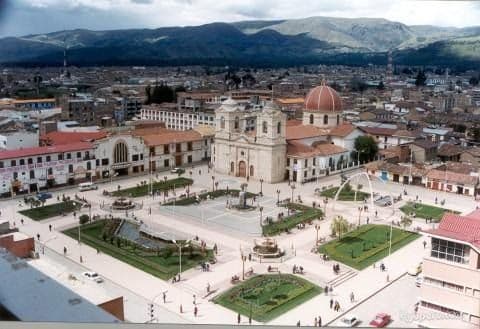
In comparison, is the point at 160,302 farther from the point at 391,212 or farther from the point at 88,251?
the point at 391,212

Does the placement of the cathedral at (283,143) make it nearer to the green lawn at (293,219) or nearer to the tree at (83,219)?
the green lawn at (293,219)

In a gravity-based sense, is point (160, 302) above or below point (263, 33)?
below

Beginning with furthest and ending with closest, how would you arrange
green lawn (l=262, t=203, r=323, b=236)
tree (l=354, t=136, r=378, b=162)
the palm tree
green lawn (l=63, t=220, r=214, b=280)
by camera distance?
tree (l=354, t=136, r=378, b=162) → the palm tree → green lawn (l=262, t=203, r=323, b=236) → green lawn (l=63, t=220, r=214, b=280)

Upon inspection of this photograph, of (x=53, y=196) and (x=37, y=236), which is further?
(x=53, y=196)

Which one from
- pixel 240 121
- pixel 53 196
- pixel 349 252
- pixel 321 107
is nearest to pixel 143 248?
pixel 349 252

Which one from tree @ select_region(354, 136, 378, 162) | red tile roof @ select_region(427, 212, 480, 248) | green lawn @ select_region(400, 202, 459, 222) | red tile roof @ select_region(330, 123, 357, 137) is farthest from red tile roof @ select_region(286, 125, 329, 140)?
red tile roof @ select_region(427, 212, 480, 248)

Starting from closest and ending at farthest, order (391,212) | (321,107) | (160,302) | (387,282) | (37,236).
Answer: (160,302) → (387,282) → (37,236) → (391,212) → (321,107)

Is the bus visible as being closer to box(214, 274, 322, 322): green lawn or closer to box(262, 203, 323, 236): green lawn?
box(262, 203, 323, 236): green lawn
